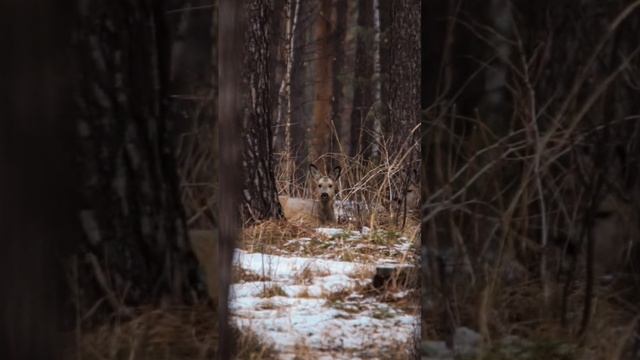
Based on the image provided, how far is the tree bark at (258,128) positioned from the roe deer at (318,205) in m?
0.36

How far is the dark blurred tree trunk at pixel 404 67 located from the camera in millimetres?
9374

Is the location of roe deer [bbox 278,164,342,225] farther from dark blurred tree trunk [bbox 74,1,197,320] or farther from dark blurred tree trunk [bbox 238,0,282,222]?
dark blurred tree trunk [bbox 74,1,197,320]

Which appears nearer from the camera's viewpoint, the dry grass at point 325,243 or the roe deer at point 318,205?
the dry grass at point 325,243

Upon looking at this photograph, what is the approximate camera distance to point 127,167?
2.29 meters

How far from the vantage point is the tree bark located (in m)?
6.15

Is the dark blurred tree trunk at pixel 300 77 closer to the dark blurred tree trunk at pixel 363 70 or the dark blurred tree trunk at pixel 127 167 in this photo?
the dark blurred tree trunk at pixel 363 70

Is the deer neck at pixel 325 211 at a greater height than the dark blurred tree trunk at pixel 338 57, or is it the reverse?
the dark blurred tree trunk at pixel 338 57

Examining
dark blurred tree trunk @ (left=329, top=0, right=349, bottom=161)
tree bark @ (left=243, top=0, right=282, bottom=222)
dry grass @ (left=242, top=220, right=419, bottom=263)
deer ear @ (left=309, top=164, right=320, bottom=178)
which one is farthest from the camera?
dark blurred tree trunk @ (left=329, top=0, right=349, bottom=161)

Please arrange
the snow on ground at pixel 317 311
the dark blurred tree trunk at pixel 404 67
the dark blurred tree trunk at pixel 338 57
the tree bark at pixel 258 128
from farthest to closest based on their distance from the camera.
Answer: the dark blurred tree trunk at pixel 338 57
the dark blurred tree trunk at pixel 404 67
the tree bark at pixel 258 128
the snow on ground at pixel 317 311

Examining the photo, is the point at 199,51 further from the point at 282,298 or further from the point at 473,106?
the point at 282,298

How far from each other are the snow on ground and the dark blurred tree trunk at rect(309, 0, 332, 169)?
19.6ft

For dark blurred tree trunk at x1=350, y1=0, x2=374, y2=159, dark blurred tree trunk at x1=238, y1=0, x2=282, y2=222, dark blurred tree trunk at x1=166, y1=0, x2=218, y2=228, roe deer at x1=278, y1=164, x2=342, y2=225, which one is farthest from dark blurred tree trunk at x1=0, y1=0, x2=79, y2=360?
dark blurred tree trunk at x1=350, y1=0, x2=374, y2=159

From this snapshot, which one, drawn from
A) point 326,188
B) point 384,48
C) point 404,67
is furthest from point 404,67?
point 326,188

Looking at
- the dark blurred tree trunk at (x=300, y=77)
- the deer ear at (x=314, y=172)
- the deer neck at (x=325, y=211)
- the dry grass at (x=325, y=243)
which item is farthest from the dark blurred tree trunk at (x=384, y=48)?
the dry grass at (x=325, y=243)
